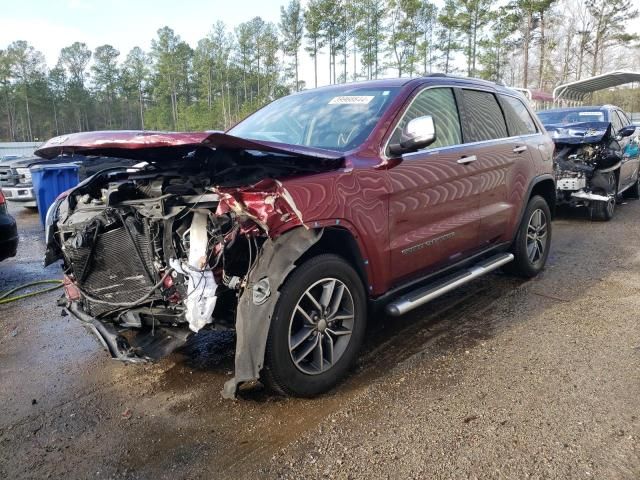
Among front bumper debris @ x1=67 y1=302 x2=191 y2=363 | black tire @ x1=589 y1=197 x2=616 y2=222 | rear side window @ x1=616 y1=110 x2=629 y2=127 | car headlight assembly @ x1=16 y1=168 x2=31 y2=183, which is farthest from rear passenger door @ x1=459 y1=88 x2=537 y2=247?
car headlight assembly @ x1=16 y1=168 x2=31 y2=183

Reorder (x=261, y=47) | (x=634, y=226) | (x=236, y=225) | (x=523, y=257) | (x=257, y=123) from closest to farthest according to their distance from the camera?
(x=236, y=225), (x=257, y=123), (x=523, y=257), (x=634, y=226), (x=261, y=47)

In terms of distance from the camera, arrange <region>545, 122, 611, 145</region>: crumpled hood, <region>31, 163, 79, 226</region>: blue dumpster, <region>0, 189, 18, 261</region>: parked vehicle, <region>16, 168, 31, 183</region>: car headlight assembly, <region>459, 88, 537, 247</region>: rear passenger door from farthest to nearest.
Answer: <region>16, 168, 31, 183</region>: car headlight assembly
<region>31, 163, 79, 226</region>: blue dumpster
<region>545, 122, 611, 145</region>: crumpled hood
<region>0, 189, 18, 261</region>: parked vehicle
<region>459, 88, 537, 247</region>: rear passenger door

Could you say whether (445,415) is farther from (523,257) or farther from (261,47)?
(261,47)

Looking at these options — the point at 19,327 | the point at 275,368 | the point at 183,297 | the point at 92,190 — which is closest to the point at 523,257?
the point at 275,368

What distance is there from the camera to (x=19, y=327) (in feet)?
13.9

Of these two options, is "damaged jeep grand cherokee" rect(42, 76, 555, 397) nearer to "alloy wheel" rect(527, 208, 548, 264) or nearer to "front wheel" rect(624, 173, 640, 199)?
"alloy wheel" rect(527, 208, 548, 264)

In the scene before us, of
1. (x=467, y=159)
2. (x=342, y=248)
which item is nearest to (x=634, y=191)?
(x=467, y=159)

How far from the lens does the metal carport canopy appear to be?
1612 cm

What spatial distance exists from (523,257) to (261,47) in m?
53.3

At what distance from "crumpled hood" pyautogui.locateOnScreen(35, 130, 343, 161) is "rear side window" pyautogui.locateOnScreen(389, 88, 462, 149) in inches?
37.8

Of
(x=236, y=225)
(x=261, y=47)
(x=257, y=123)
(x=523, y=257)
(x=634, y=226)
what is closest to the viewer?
(x=236, y=225)

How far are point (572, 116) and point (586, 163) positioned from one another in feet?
6.23

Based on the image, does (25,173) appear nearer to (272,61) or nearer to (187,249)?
(187,249)

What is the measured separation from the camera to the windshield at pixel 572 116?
30.2ft
